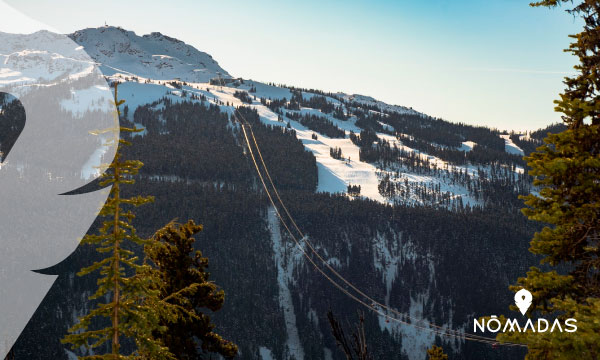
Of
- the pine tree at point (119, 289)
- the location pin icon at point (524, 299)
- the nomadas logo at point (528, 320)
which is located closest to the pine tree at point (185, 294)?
the pine tree at point (119, 289)

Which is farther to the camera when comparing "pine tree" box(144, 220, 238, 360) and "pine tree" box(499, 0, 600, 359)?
"pine tree" box(144, 220, 238, 360)

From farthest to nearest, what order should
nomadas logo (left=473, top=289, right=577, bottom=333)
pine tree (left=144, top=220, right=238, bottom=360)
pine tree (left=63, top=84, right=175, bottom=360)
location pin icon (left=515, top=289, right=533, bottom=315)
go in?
pine tree (left=144, top=220, right=238, bottom=360) → location pin icon (left=515, top=289, right=533, bottom=315) → pine tree (left=63, top=84, right=175, bottom=360) → nomadas logo (left=473, top=289, right=577, bottom=333)

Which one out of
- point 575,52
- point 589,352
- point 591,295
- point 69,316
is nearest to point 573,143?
point 575,52

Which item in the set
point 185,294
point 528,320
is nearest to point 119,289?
point 185,294

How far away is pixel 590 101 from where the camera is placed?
38.4ft

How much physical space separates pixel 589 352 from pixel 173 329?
14.9m

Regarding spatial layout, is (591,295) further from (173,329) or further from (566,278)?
(173,329)

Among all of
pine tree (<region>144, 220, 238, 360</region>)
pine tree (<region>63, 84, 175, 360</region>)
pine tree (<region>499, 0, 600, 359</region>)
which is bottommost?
pine tree (<region>144, 220, 238, 360</region>)

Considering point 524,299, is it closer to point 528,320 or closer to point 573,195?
point 528,320

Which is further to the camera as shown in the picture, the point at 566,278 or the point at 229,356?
the point at 229,356

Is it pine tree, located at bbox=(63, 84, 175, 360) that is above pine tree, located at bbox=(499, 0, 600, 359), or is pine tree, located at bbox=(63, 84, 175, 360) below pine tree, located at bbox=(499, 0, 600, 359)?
below

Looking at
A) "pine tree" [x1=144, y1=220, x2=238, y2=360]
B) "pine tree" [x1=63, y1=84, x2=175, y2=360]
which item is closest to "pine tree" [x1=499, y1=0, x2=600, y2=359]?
"pine tree" [x1=63, y1=84, x2=175, y2=360]

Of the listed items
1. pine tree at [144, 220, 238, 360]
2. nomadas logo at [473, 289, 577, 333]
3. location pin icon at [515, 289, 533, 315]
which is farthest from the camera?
pine tree at [144, 220, 238, 360]

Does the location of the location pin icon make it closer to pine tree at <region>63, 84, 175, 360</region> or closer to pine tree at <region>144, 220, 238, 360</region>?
pine tree at <region>63, 84, 175, 360</region>
